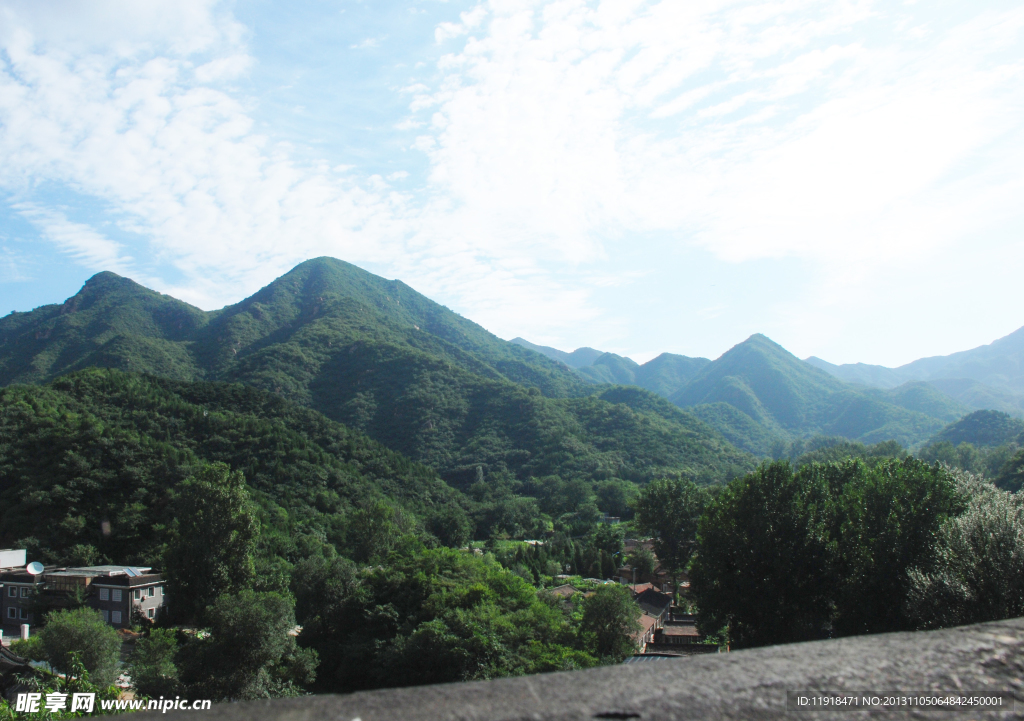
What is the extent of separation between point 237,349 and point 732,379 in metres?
152

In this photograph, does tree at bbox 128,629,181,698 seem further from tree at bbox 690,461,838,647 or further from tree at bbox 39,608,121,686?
tree at bbox 690,461,838,647

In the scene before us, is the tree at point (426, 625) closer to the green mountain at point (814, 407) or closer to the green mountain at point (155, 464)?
the green mountain at point (155, 464)

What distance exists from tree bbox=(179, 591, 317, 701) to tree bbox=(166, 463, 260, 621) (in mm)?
7238

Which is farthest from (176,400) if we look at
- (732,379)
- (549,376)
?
(732,379)

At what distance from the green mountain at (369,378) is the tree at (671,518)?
31.0 meters

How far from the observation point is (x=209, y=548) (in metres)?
24.2

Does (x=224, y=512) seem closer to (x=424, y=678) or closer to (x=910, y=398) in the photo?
(x=424, y=678)

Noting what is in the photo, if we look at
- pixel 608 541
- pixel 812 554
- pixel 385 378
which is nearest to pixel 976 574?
pixel 812 554

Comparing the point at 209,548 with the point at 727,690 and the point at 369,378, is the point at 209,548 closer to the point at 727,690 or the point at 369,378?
the point at 727,690

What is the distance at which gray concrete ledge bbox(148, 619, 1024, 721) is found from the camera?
1163mm

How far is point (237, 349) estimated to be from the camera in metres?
100

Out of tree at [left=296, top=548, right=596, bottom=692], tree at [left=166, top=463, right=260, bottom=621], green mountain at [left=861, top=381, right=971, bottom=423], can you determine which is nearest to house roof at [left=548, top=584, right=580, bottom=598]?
tree at [left=296, top=548, right=596, bottom=692]

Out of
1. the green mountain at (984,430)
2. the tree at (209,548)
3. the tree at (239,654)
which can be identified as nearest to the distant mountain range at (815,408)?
the green mountain at (984,430)

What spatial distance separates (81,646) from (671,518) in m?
35.4
